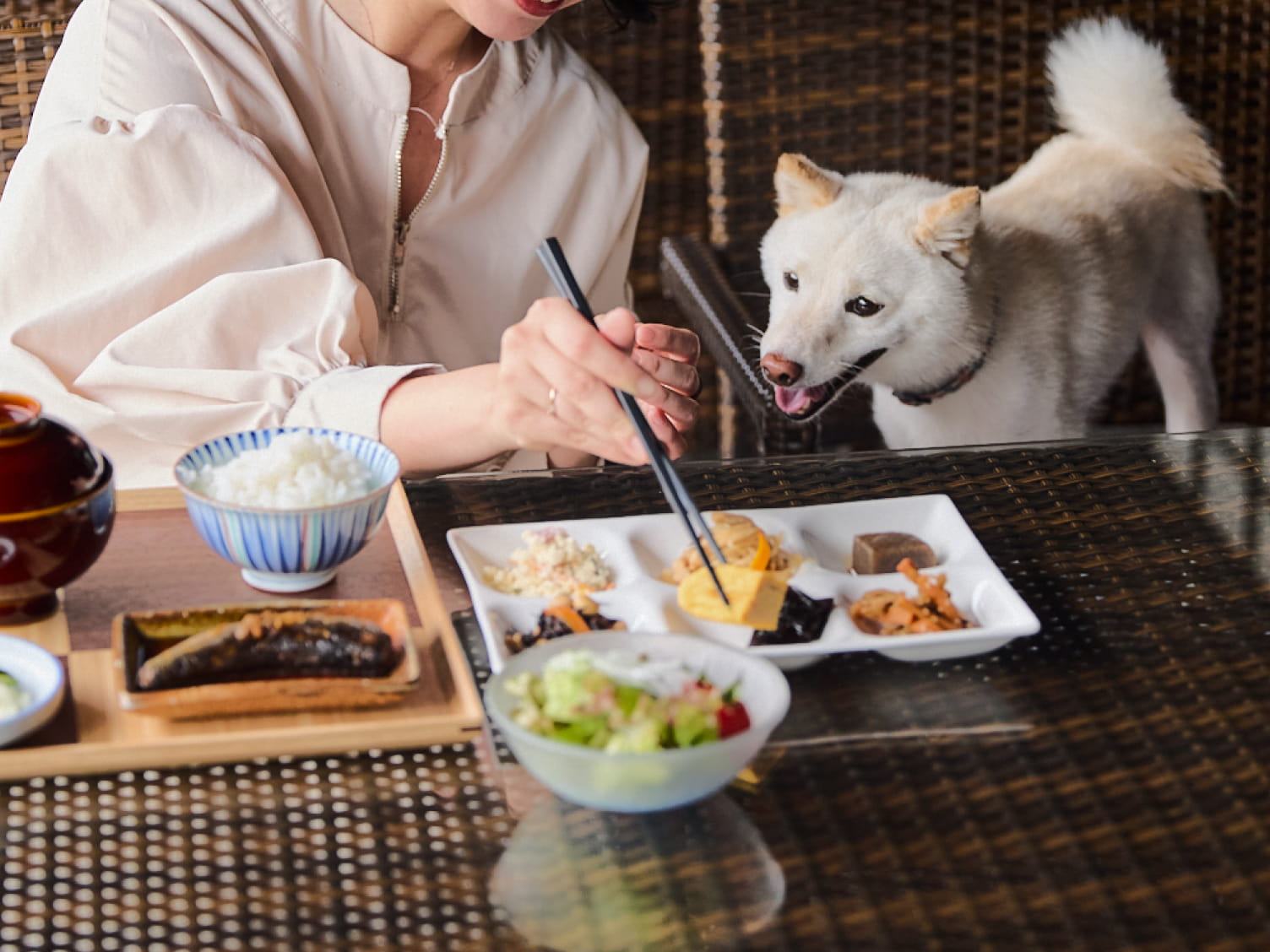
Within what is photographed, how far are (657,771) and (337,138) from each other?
2.94 feet

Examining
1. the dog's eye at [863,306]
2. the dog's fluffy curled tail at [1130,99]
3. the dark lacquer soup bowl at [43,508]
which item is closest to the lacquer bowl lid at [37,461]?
the dark lacquer soup bowl at [43,508]

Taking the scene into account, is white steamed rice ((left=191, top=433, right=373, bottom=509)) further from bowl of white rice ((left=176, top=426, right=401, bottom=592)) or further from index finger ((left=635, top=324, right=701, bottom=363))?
index finger ((left=635, top=324, right=701, bottom=363))

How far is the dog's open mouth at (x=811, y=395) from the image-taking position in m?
1.44

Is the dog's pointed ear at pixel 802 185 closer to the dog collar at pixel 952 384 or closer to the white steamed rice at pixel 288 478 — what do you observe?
the dog collar at pixel 952 384

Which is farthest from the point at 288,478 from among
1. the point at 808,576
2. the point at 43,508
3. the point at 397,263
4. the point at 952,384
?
the point at 952,384

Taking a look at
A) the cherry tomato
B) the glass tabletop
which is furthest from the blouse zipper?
the cherry tomato

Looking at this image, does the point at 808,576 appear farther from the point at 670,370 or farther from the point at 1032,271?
the point at 1032,271

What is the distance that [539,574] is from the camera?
904 mm

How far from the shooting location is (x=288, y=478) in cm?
88

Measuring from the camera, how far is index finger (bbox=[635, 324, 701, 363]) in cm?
102

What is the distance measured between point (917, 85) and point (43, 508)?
1397mm

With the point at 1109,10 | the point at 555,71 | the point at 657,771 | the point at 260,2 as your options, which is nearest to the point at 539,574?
the point at 657,771

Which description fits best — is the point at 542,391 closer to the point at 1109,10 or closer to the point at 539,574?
the point at 539,574

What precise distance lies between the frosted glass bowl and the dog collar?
91cm
